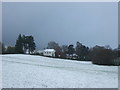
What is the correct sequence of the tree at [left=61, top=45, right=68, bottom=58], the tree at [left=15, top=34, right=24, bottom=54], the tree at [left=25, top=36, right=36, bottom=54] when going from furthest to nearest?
1. the tree at [left=15, top=34, right=24, bottom=54]
2. the tree at [left=25, top=36, right=36, bottom=54]
3. the tree at [left=61, top=45, right=68, bottom=58]

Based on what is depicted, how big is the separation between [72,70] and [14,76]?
9.74 feet

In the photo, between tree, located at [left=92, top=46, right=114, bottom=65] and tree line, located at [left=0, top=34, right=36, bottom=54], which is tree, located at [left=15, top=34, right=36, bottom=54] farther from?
tree, located at [left=92, top=46, right=114, bottom=65]

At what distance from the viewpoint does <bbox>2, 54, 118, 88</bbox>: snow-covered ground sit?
8539 millimetres

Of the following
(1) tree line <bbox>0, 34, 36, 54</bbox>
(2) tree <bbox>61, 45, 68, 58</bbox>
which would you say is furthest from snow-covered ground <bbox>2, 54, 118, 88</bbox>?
(2) tree <bbox>61, 45, 68, 58</bbox>

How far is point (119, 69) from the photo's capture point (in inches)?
412

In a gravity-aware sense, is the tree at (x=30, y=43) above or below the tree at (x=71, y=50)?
above

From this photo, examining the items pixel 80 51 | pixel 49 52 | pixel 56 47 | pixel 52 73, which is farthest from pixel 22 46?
pixel 80 51

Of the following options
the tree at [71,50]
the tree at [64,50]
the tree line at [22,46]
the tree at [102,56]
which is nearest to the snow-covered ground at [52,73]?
the tree at [102,56]

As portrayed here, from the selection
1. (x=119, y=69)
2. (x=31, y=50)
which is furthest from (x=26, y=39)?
(x=119, y=69)

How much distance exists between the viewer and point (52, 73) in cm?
1001

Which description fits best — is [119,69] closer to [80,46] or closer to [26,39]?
[80,46]

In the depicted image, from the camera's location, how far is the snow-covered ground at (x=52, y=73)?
854 centimetres

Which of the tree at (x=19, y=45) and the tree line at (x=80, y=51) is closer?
the tree line at (x=80, y=51)

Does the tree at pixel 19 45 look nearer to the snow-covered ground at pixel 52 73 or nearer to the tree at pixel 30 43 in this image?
the tree at pixel 30 43
